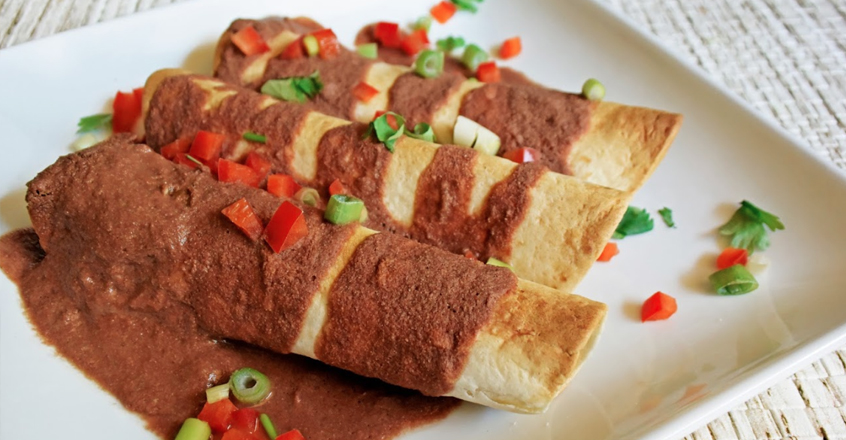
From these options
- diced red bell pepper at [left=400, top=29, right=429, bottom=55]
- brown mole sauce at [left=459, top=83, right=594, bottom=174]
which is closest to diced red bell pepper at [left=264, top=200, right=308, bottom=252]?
brown mole sauce at [left=459, top=83, right=594, bottom=174]

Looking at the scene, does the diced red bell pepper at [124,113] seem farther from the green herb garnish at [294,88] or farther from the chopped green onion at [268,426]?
the chopped green onion at [268,426]

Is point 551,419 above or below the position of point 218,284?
below

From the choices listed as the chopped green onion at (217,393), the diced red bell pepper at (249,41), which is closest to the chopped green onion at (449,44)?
the diced red bell pepper at (249,41)

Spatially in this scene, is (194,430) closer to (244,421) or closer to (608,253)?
(244,421)

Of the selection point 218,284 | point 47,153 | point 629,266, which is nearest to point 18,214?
point 47,153

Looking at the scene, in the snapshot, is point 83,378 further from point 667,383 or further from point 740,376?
point 740,376

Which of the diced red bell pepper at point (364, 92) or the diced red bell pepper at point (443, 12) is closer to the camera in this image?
the diced red bell pepper at point (364, 92)

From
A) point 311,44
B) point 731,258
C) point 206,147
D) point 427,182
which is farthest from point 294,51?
point 731,258
